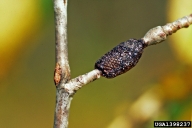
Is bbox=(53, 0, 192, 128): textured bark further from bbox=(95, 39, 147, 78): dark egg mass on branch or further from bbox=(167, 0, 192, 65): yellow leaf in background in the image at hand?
bbox=(167, 0, 192, 65): yellow leaf in background

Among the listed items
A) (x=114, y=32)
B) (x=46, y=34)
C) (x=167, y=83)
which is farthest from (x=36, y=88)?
(x=167, y=83)

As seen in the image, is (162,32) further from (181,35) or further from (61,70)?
(181,35)

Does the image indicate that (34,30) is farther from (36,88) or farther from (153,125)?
(153,125)

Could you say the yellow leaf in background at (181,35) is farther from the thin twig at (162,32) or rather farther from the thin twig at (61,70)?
the thin twig at (61,70)

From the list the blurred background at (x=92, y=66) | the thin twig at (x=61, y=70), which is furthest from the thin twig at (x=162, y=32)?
the blurred background at (x=92, y=66)

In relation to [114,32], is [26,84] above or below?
below

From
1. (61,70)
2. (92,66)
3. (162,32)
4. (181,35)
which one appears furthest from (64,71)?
(181,35)
